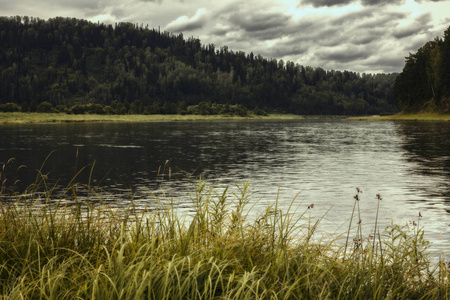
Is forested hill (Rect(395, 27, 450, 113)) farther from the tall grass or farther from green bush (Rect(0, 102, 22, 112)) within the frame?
green bush (Rect(0, 102, 22, 112))

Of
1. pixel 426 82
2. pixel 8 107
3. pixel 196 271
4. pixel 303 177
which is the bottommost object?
pixel 303 177

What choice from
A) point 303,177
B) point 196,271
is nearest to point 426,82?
point 303,177

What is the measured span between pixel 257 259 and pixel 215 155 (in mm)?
35391

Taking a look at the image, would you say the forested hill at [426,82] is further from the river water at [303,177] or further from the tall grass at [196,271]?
the tall grass at [196,271]

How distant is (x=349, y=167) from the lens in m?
32.3

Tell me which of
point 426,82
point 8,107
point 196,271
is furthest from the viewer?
point 8,107

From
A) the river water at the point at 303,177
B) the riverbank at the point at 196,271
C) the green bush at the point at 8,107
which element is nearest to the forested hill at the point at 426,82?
the river water at the point at 303,177

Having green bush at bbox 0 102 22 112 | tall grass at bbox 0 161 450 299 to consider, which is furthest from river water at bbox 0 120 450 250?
green bush at bbox 0 102 22 112

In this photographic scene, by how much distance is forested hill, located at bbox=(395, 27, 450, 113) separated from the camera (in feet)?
419

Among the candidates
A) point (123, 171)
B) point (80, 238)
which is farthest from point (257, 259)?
point (123, 171)

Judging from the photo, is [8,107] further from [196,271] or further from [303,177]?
[196,271]

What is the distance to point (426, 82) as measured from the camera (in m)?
144

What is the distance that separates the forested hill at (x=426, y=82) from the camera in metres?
128

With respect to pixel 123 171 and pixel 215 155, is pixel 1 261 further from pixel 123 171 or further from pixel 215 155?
pixel 215 155
